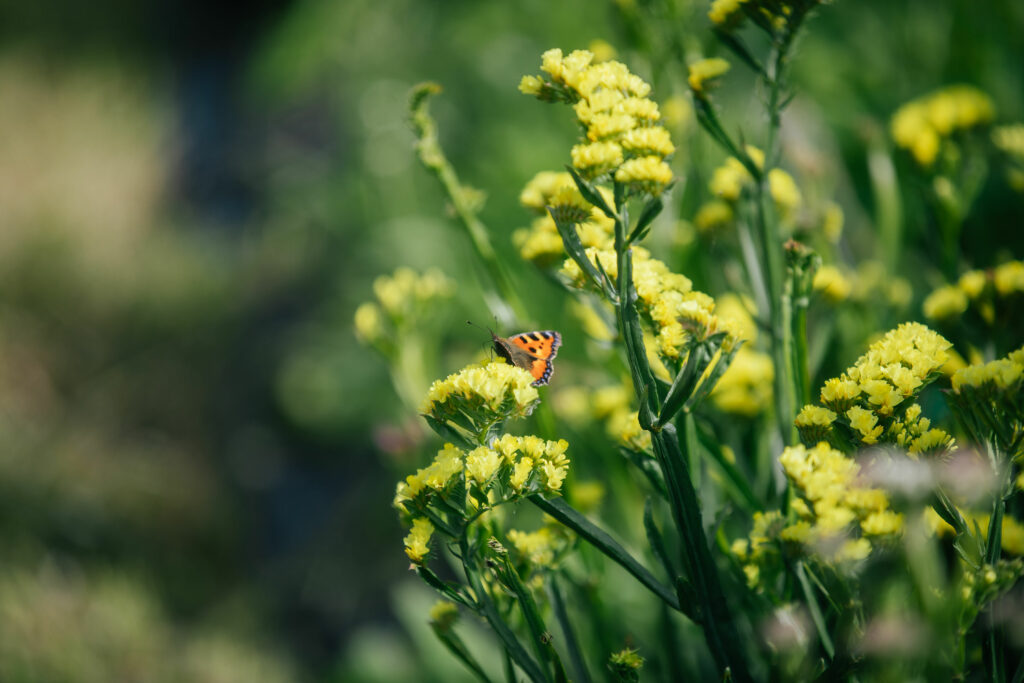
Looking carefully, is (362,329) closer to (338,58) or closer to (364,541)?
(364,541)

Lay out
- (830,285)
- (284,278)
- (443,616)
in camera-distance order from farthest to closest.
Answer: (284,278)
(830,285)
(443,616)

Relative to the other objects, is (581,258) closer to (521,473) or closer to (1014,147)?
(521,473)

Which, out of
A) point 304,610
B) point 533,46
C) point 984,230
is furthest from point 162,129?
point 984,230

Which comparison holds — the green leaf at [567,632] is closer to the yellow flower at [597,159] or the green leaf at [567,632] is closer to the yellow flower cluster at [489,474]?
the yellow flower cluster at [489,474]

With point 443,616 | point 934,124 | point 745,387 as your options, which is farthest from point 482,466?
point 934,124

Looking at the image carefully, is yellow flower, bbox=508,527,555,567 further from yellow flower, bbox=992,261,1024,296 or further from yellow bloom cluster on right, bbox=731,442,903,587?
yellow flower, bbox=992,261,1024,296

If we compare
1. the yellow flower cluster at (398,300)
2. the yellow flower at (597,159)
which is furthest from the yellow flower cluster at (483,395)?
the yellow flower cluster at (398,300)
